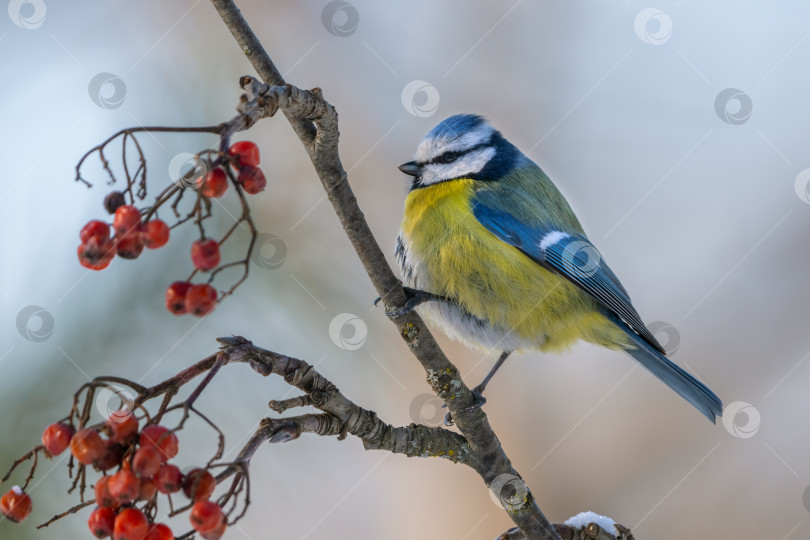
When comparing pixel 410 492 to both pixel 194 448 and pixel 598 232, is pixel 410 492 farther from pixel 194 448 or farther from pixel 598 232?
pixel 598 232

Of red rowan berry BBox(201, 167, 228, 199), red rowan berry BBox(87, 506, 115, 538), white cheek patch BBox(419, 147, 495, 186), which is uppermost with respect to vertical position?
white cheek patch BBox(419, 147, 495, 186)

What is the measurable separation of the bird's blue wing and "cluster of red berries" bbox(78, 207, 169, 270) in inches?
50.7

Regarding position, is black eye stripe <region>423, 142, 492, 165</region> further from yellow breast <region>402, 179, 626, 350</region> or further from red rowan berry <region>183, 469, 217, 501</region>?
red rowan berry <region>183, 469, 217, 501</region>

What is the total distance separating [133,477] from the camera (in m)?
0.89

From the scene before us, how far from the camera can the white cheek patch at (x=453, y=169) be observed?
233 centimetres

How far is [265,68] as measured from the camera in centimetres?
115

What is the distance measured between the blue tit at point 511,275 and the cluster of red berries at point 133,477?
1070 millimetres

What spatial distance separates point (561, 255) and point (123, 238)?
4.90 ft

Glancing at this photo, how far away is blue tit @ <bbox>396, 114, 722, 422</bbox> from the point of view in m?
2.02
